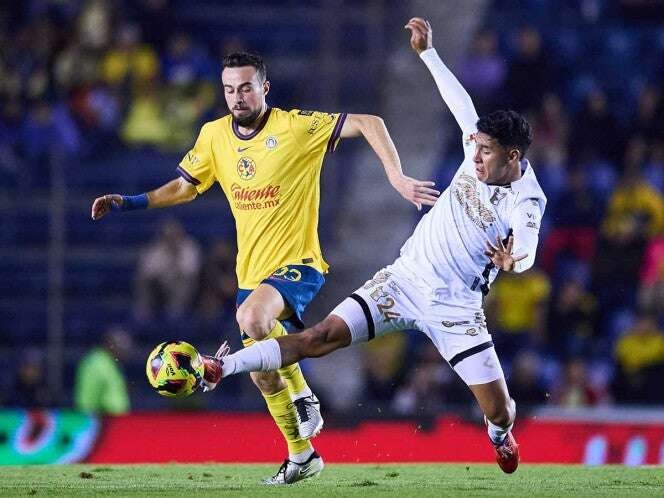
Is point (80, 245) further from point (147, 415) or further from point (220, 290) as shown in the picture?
point (147, 415)

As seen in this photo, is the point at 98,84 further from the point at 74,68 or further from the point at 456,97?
the point at 456,97

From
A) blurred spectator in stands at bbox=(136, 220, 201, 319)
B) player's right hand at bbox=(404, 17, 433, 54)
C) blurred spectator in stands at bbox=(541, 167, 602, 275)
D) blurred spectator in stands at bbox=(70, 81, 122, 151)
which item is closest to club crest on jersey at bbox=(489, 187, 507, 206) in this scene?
player's right hand at bbox=(404, 17, 433, 54)

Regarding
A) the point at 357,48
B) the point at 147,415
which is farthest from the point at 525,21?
the point at 147,415

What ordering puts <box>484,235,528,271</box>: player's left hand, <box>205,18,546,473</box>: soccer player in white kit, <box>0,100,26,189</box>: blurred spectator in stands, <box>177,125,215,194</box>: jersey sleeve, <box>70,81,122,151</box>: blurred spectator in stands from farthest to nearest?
1. <box>70,81,122,151</box>: blurred spectator in stands
2. <box>0,100,26,189</box>: blurred spectator in stands
3. <box>177,125,215,194</box>: jersey sleeve
4. <box>205,18,546,473</box>: soccer player in white kit
5. <box>484,235,528,271</box>: player's left hand

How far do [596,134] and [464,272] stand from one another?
795 cm

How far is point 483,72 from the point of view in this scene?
52.2 feet

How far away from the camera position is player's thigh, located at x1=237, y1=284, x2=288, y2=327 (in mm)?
8156

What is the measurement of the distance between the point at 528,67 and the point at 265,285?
8.15 m

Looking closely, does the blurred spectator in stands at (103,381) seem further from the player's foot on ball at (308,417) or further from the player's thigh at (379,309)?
the player's thigh at (379,309)

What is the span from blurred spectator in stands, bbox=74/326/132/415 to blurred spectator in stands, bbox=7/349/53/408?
1.17ft

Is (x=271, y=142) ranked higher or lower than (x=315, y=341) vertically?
higher

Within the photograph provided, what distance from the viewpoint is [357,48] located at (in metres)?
15.8

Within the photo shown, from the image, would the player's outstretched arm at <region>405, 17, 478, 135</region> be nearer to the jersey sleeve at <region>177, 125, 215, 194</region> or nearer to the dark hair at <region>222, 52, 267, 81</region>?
the dark hair at <region>222, 52, 267, 81</region>

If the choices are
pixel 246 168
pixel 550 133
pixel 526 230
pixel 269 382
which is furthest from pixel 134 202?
pixel 550 133
